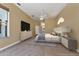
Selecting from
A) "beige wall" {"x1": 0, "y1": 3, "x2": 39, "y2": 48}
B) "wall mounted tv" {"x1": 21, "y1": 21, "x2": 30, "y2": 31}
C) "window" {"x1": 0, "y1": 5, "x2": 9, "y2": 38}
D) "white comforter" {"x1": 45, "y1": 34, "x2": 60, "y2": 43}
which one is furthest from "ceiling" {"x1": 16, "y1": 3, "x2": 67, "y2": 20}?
"white comforter" {"x1": 45, "y1": 34, "x2": 60, "y2": 43}

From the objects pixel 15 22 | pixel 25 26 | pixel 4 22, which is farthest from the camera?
pixel 25 26

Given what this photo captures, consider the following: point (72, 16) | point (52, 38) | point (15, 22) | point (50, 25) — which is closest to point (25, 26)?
point (15, 22)

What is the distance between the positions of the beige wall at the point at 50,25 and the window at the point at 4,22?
A: 160 cm

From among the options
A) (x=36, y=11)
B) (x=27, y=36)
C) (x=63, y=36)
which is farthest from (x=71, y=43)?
(x=27, y=36)

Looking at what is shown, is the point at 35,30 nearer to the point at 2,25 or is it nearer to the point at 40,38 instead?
the point at 40,38

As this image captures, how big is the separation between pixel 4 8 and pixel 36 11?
133 cm

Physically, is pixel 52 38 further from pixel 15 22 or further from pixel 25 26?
pixel 15 22

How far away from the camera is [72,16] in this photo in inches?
216

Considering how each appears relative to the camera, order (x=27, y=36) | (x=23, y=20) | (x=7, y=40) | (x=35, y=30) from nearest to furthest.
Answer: (x=7, y=40), (x=35, y=30), (x=23, y=20), (x=27, y=36)

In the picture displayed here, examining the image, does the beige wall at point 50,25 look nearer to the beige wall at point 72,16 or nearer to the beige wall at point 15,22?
the beige wall at point 72,16

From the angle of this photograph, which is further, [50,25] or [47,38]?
[47,38]

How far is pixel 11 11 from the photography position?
530 cm

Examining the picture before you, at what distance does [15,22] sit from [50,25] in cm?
164

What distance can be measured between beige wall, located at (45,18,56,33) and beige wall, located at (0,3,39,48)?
1.71ft
